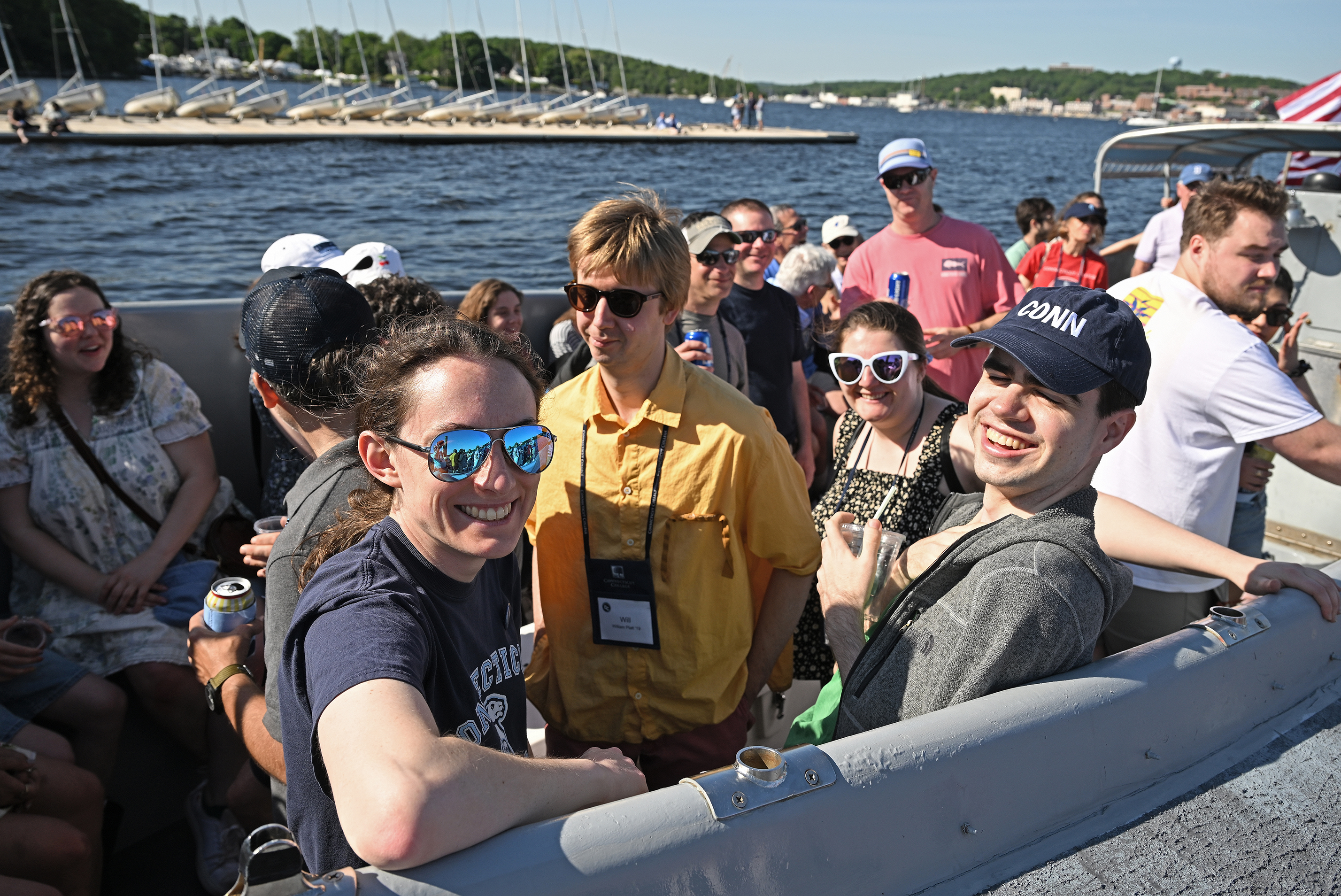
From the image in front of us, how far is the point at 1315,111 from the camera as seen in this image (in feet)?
26.8

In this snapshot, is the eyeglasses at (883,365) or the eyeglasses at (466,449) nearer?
the eyeglasses at (466,449)

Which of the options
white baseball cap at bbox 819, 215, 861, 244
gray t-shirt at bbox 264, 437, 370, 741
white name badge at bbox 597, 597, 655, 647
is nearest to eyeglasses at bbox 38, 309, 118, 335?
gray t-shirt at bbox 264, 437, 370, 741

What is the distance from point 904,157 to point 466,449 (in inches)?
153

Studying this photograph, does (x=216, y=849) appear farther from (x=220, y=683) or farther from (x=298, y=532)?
(x=298, y=532)

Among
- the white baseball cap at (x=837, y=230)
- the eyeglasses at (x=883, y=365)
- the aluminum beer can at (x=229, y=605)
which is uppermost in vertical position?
the eyeglasses at (x=883, y=365)

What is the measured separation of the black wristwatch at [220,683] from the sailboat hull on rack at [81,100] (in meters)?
Result: 50.8

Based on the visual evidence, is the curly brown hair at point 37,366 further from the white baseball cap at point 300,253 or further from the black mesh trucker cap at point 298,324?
the black mesh trucker cap at point 298,324

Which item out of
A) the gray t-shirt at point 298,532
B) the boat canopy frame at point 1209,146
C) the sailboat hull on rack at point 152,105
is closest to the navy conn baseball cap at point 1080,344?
the gray t-shirt at point 298,532

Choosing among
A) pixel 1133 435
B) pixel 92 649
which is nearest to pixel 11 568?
pixel 92 649

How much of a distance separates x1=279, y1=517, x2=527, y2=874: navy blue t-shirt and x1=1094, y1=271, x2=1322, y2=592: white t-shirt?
1.89 m

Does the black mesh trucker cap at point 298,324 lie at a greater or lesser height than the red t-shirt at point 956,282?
greater

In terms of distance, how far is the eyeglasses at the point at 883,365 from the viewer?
9.16ft

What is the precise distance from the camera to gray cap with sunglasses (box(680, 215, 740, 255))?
392cm

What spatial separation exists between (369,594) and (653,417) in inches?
39.9
